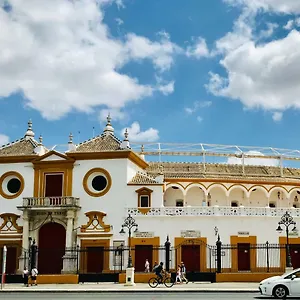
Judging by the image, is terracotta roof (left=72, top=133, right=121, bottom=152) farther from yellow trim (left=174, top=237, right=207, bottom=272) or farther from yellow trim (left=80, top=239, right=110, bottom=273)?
yellow trim (left=174, top=237, right=207, bottom=272)

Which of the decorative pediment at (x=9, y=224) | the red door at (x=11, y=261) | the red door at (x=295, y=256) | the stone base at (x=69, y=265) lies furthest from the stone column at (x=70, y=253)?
the red door at (x=295, y=256)

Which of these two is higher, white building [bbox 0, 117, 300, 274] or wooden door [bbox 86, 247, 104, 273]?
white building [bbox 0, 117, 300, 274]

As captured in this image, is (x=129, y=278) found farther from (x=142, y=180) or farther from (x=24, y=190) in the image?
(x=24, y=190)

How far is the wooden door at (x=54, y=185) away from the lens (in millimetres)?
41562

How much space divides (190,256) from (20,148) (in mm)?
15275

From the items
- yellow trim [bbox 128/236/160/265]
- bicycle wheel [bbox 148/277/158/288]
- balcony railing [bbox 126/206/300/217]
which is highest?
balcony railing [bbox 126/206/300/217]

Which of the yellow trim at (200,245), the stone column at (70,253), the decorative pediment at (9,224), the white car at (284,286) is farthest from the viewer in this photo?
the decorative pediment at (9,224)

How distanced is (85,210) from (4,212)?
20.0ft

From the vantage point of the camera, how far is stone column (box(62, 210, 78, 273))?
38312mm

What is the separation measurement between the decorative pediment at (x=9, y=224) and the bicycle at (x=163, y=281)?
1406cm

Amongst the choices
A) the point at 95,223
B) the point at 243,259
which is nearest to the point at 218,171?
the point at 243,259

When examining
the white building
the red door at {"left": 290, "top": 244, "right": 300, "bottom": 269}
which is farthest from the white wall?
the red door at {"left": 290, "top": 244, "right": 300, "bottom": 269}

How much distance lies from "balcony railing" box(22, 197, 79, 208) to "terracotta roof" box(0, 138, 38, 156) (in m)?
3.87

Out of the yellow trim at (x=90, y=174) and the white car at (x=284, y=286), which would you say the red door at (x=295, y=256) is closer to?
the yellow trim at (x=90, y=174)
